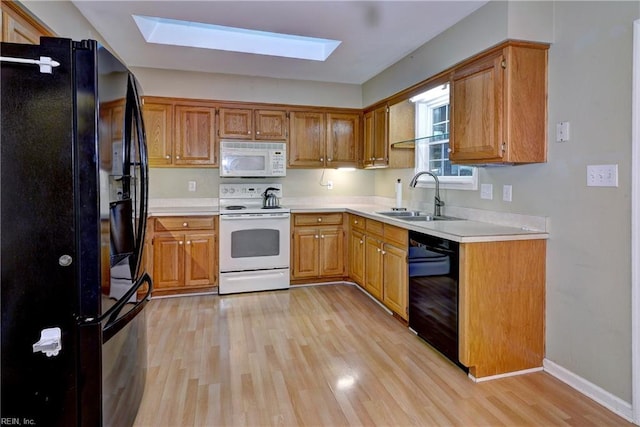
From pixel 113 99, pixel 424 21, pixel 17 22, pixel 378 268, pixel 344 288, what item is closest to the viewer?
pixel 113 99

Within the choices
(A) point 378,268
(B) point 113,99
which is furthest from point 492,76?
(B) point 113,99

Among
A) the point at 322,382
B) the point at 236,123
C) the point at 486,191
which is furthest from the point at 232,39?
the point at 322,382

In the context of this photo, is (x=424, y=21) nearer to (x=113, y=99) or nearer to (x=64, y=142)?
(x=113, y=99)

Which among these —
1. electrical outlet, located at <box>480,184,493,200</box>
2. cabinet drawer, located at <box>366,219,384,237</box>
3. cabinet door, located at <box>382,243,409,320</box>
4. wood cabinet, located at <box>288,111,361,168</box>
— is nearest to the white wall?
electrical outlet, located at <box>480,184,493,200</box>

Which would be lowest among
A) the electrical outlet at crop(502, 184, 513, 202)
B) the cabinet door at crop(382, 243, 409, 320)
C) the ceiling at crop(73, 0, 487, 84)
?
the cabinet door at crop(382, 243, 409, 320)

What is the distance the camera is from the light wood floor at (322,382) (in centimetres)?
193

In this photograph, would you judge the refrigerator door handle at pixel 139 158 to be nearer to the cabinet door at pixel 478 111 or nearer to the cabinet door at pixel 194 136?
the cabinet door at pixel 478 111

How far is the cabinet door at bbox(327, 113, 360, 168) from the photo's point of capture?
15.1 feet

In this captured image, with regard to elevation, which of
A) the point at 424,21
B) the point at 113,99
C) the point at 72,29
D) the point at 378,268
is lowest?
the point at 378,268

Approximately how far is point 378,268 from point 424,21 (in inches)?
81.2

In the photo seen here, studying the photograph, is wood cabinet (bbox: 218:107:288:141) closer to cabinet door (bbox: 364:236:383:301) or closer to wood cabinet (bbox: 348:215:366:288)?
wood cabinet (bbox: 348:215:366:288)

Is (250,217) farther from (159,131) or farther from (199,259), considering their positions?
(159,131)

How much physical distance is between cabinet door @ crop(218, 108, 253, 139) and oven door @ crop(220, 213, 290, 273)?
954 millimetres

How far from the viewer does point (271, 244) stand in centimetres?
409
